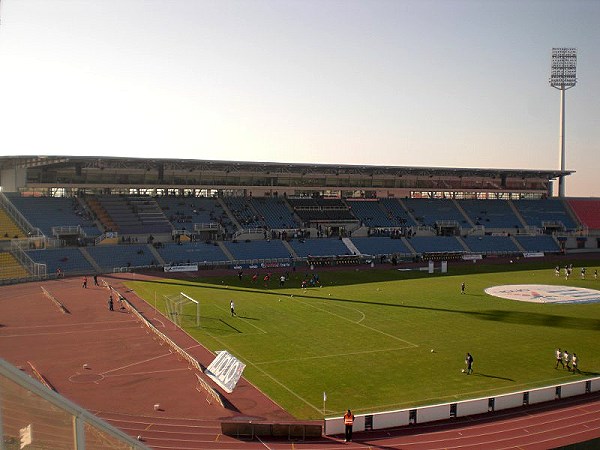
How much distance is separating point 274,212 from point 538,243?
3805 centimetres

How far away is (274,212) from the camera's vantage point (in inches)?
3091

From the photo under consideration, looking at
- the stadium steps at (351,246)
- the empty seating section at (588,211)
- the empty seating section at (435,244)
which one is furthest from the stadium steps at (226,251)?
the empty seating section at (588,211)

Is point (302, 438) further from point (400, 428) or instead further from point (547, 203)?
point (547, 203)

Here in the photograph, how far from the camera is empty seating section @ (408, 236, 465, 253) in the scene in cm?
7588

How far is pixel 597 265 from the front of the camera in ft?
220

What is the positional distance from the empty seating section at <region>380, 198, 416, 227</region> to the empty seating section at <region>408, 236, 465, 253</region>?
447 cm

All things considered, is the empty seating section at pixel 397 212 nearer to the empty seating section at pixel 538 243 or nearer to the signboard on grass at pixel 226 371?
A: the empty seating section at pixel 538 243

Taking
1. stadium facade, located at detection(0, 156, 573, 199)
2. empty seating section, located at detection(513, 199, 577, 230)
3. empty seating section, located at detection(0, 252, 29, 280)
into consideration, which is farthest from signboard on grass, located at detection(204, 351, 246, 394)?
empty seating section, located at detection(513, 199, 577, 230)

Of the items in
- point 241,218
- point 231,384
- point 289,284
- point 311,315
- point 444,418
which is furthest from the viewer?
point 241,218

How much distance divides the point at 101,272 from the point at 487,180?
63.7 meters

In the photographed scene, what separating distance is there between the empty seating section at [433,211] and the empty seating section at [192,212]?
1151 inches

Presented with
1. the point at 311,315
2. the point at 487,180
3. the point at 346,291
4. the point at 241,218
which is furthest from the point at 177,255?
the point at 487,180

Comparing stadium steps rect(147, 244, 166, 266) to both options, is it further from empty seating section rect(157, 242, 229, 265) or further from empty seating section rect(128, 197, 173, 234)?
empty seating section rect(128, 197, 173, 234)

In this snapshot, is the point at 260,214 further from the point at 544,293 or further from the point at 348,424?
the point at 348,424
